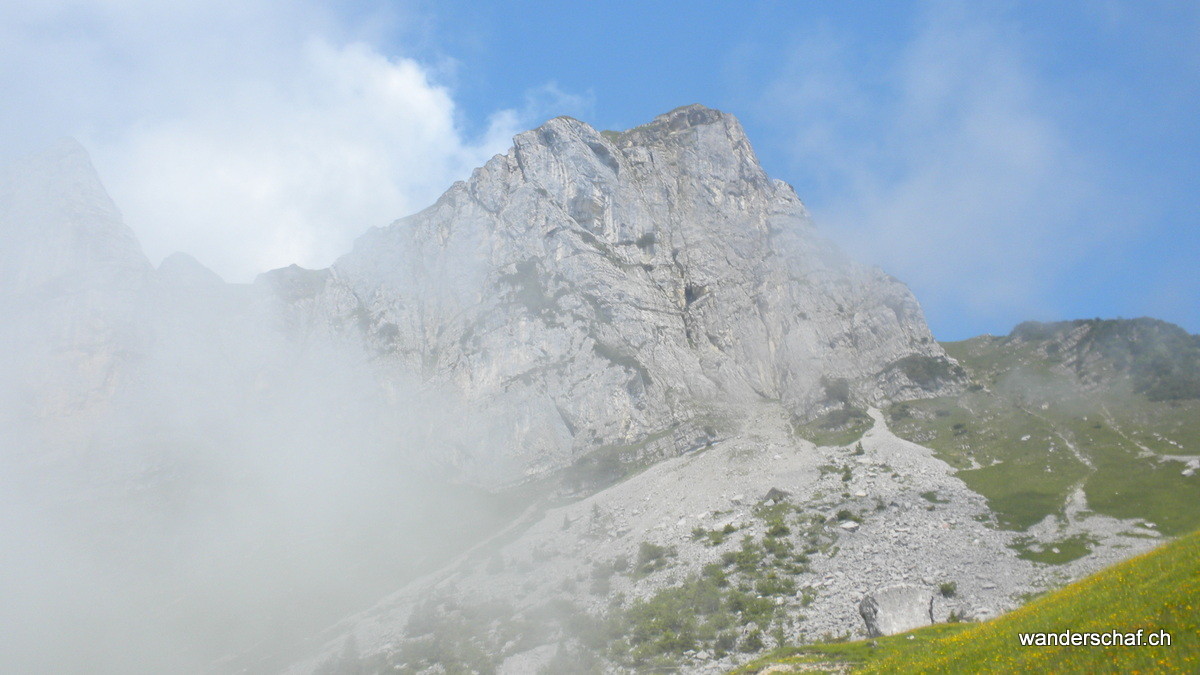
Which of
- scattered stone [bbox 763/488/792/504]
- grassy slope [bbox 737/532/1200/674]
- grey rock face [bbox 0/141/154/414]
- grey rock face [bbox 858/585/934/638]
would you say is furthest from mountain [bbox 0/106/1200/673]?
grassy slope [bbox 737/532/1200/674]

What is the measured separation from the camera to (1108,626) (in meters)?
15.8

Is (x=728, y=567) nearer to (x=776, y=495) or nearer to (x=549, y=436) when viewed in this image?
(x=776, y=495)

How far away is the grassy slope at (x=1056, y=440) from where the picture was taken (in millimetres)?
70812

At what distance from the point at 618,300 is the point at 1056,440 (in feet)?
286

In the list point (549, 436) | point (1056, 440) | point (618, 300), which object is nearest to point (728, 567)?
point (1056, 440)

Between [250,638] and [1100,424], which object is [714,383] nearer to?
[1100,424]

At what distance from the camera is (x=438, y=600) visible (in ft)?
256

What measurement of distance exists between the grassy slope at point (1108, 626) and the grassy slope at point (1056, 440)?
55.8 meters

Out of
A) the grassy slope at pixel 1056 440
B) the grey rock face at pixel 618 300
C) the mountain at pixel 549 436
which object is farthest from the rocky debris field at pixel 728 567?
the grey rock face at pixel 618 300

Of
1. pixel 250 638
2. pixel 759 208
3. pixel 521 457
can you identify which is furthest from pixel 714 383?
pixel 250 638

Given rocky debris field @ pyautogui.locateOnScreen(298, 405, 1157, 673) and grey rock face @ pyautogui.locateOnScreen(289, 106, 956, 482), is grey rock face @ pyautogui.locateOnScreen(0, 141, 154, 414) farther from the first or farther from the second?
rocky debris field @ pyautogui.locateOnScreen(298, 405, 1157, 673)

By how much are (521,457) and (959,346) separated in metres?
116

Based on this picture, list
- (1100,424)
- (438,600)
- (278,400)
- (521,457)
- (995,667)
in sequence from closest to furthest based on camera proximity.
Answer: (995,667), (438,600), (1100,424), (521,457), (278,400)

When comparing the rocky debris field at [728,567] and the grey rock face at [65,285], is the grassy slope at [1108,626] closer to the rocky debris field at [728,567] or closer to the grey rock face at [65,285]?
the rocky debris field at [728,567]
